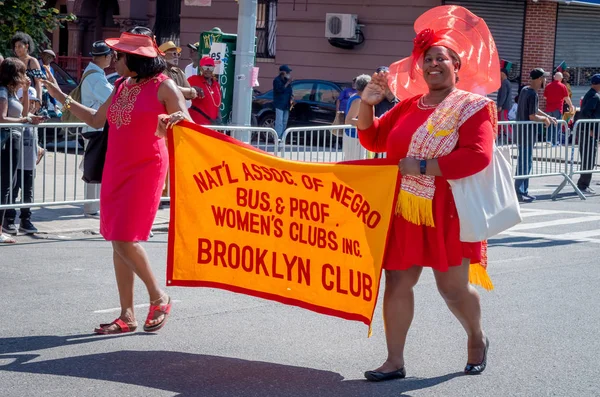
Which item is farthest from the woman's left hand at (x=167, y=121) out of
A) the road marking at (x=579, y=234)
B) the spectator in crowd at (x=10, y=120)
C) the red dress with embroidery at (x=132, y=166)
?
the road marking at (x=579, y=234)

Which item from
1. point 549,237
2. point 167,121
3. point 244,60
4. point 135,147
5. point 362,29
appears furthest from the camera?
point 362,29

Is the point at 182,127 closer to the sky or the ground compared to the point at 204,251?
closer to the sky

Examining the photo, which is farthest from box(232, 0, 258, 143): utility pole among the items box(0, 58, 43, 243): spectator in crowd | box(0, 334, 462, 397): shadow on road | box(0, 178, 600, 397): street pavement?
box(0, 334, 462, 397): shadow on road

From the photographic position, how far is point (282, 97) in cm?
2252

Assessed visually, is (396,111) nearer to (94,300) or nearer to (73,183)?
(94,300)

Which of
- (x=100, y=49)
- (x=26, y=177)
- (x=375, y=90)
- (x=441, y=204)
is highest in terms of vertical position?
(x=100, y=49)

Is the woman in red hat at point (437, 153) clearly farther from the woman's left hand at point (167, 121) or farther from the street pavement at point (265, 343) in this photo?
the woman's left hand at point (167, 121)

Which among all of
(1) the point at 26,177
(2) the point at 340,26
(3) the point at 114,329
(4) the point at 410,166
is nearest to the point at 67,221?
(1) the point at 26,177

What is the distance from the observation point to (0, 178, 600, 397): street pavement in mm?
5406

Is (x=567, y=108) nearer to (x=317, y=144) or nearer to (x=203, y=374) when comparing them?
(x=317, y=144)

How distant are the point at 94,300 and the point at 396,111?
291cm

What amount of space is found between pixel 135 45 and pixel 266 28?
2292cm

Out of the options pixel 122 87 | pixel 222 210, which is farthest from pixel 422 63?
pixel 122 87

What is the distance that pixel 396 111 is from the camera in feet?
18.6
